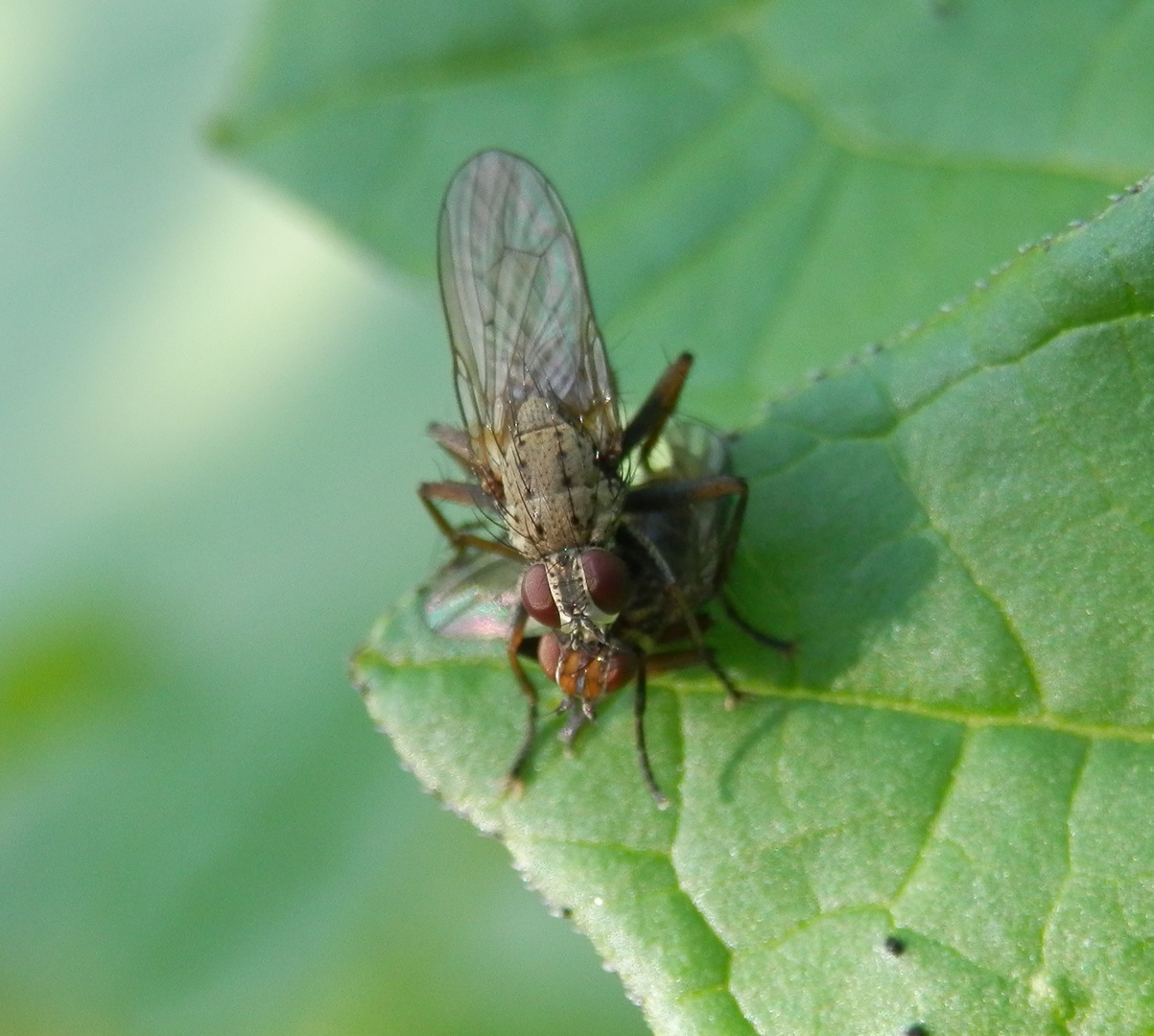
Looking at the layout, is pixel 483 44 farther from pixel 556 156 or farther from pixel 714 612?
pixel 714 612

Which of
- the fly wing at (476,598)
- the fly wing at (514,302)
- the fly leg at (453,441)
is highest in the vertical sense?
the fly wing at (514,302)

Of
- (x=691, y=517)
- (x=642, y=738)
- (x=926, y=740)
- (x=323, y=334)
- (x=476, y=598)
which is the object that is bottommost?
(x=926, y=740)

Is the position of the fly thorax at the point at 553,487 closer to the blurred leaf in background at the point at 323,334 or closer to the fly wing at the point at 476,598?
the fly wing at the point at 476,598

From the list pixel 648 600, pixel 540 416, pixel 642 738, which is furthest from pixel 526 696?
pixel 540 416

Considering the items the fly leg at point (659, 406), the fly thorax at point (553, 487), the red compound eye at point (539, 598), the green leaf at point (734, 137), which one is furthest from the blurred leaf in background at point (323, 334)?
the red compound eye at point (539, 598)

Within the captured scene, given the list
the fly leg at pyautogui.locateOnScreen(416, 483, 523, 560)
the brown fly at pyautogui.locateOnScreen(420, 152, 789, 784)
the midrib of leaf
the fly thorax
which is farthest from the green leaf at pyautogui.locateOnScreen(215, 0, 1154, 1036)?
the fly leg at pyautogui.locateOnScreen(416, 483, 523, 560)

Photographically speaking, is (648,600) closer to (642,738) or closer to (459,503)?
(642,738)

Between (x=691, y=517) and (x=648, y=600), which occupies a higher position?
(x=691, y=517)
